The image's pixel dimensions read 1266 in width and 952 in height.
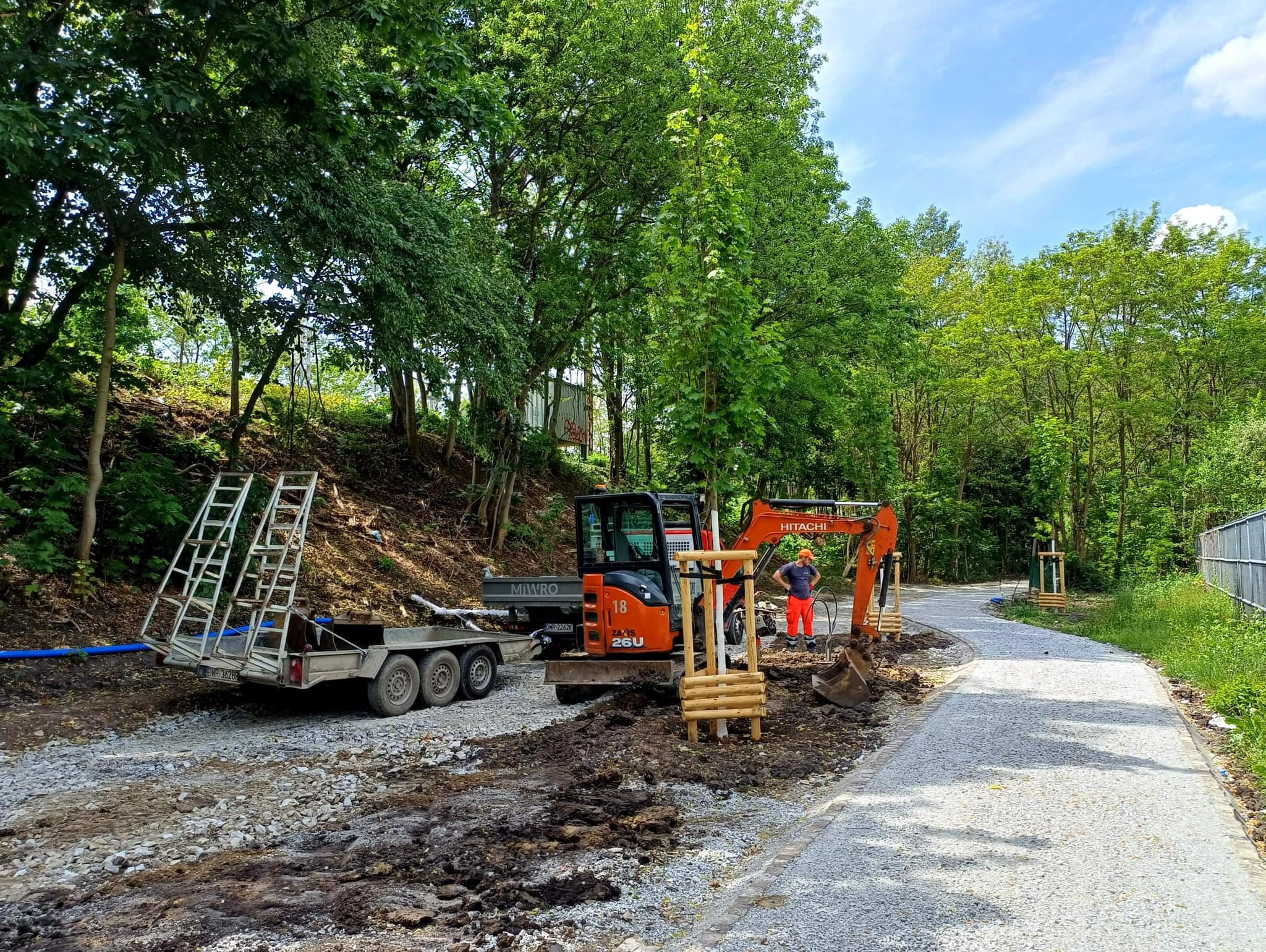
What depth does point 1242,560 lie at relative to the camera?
14562mm

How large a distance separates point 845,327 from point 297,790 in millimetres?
16917

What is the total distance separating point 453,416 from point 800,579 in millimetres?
7708

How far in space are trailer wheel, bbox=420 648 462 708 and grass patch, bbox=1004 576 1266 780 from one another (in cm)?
788

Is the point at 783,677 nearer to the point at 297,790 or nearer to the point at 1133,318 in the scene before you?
the point at 297,790

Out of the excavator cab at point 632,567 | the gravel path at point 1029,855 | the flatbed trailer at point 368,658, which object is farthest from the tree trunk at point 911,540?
the gravel path at point 1029,855

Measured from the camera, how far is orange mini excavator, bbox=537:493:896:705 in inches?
382

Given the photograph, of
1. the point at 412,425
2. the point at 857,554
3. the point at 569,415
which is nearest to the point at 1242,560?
the point at 857,554

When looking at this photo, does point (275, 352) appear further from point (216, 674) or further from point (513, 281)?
point (216, 674)

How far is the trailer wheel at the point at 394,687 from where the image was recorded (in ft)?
30.6

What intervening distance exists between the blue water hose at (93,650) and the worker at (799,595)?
7502mm

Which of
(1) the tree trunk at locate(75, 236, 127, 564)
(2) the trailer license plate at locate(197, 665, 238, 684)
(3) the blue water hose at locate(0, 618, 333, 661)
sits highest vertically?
A: (1) the tree trunk at locate(75, 236, 127, 564)

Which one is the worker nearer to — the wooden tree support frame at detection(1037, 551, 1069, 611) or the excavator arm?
the excavator arm

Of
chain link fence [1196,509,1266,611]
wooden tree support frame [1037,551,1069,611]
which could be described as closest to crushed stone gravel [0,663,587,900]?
chain link fence [1196,509,1266,611]

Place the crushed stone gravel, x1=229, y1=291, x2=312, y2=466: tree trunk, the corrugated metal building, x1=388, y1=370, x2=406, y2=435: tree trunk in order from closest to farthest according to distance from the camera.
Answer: the crushed stone gravel, x1=229, y1=291, x2=312, y2=466: tree trunk, x1=388, y1=370, x2=406, y2=435: tree trunk, the corrugated metal building
